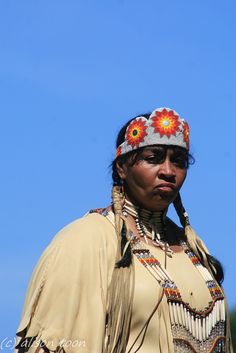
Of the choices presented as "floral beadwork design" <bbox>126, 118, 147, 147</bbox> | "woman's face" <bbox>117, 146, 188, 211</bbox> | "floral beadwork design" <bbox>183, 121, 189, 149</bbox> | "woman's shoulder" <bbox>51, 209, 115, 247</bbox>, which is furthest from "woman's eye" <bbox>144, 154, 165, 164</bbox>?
"woman's shoulder" <bbox>51, 209, 115, 247</bbox>

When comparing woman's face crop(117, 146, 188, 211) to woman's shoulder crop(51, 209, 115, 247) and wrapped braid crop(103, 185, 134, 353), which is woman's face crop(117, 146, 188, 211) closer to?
woman's shoulder crop(51, 209, 115, 247)

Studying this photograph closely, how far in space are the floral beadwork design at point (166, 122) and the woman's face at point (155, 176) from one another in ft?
0.29

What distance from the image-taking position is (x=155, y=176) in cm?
563

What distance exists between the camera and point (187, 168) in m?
5.79

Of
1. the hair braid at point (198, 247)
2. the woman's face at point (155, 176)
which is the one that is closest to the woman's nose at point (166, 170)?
the woman's face at point (155, 176)

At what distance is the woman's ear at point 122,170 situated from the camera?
5.78m

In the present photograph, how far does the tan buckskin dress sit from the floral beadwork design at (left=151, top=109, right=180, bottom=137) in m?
0.63

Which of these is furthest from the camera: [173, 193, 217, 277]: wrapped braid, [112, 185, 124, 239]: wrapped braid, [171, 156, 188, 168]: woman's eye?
[173, 193, 217, 277]: wrapped braid

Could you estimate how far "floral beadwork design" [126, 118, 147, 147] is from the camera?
5.75 m

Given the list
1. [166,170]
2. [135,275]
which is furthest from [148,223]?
[135,275]

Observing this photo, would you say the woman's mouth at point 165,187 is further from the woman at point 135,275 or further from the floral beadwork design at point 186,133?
the floral beadwork design at point 186,133

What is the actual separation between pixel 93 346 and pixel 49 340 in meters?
0.20

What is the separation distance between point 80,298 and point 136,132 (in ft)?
3.06

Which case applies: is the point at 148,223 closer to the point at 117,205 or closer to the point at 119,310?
the point at 117,205
